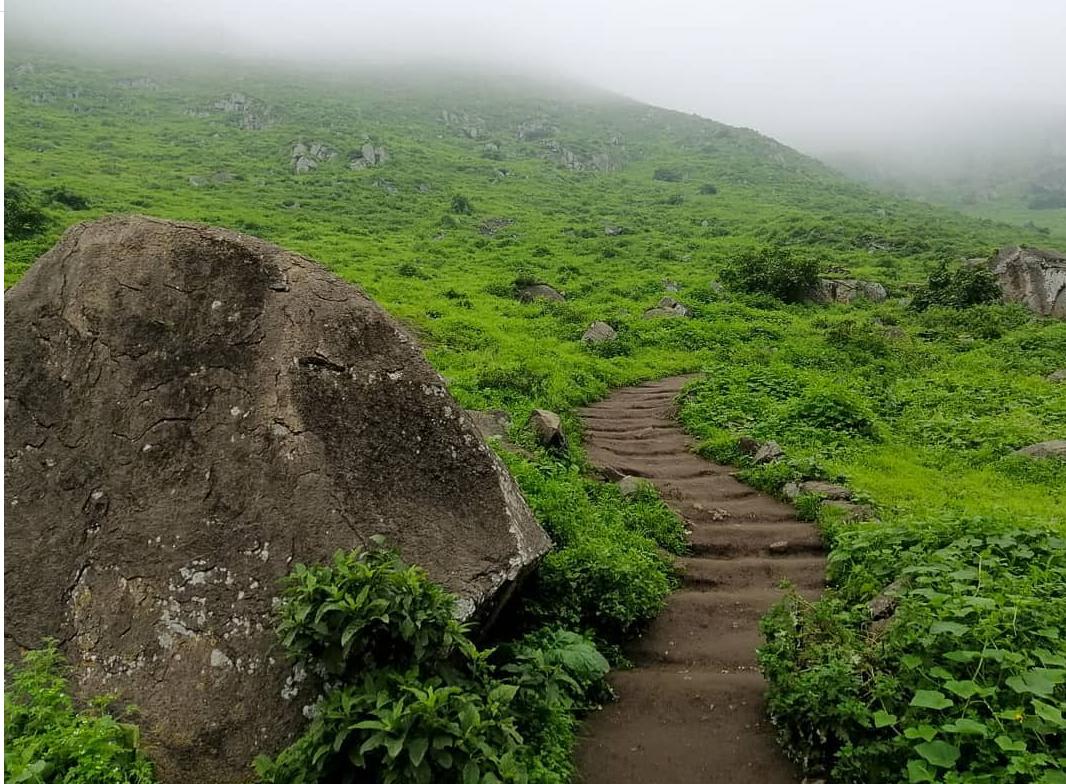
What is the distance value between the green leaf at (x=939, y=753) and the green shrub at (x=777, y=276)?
975 inches

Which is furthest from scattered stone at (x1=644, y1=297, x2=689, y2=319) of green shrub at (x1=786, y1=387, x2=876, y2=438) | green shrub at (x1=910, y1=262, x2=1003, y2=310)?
green shrub at (x1=786, y1=387, x2=876, y2=438)

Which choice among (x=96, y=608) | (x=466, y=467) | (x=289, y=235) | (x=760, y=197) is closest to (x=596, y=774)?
(x=466, y=467)

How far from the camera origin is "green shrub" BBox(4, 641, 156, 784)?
14.9 feet

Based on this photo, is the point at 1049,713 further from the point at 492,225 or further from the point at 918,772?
the point at 492,225

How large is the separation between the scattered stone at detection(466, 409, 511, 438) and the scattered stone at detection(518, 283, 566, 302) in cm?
1493

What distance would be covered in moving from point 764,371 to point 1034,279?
15354mm

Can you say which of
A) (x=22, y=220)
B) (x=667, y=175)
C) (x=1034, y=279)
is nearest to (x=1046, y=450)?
(x=1034, y=279)

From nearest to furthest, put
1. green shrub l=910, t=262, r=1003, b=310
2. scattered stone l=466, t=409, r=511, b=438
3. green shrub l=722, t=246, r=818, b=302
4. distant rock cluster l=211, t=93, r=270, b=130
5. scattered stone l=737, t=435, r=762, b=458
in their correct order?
scattered stone l=466, t=409, r=511, b=438 < scattered stone l=737, t=435, r=762, b=458 < green shrub l=910, t=262, r=1003, b=310 < green shrub l=722, t=246, r=818, b=302 < distant rock cluster l=211, t=93, r=270, b=130

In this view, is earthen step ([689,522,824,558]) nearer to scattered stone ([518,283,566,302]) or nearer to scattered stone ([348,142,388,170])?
scattered stone ([518,283,566,302])

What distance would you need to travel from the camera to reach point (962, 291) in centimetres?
2589

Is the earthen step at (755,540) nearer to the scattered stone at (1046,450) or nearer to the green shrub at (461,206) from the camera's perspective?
the scattered stone at (1046,450)

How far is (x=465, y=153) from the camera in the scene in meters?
81.2

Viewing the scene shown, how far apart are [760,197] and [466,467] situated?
68585 mm

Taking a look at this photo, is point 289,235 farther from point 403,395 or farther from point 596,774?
point 596,774
